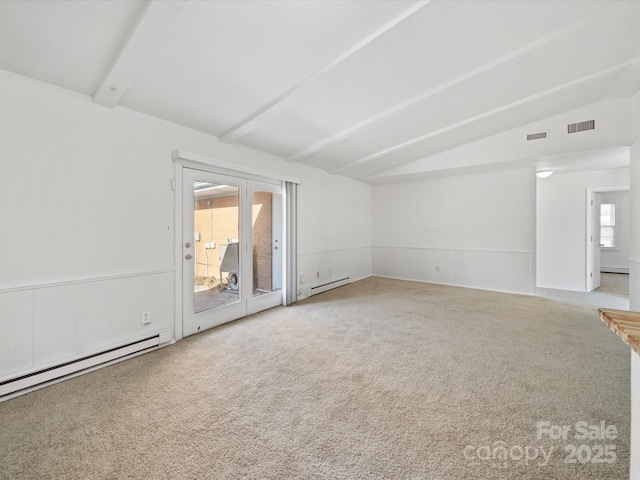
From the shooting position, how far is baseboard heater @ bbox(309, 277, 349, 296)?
16.8 feet

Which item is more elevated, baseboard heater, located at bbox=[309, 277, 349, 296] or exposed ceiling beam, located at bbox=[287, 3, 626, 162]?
exposed ceiling beam, located at bbox=[287, 3, 626, 162]

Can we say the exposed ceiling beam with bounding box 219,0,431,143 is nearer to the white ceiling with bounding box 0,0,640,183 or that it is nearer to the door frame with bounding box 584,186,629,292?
the white ceiling with bounding box 0,0,640,183

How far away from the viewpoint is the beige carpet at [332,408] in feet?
4.74

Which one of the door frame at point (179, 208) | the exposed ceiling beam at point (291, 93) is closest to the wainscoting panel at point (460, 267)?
the exposed ceiling beam at point (291, 93)

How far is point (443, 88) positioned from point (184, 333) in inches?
156

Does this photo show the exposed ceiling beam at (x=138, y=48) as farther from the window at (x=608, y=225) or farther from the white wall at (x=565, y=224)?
the window at (x=608, y=225)

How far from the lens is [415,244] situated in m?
6.41

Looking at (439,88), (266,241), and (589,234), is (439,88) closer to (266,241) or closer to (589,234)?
(266,241)

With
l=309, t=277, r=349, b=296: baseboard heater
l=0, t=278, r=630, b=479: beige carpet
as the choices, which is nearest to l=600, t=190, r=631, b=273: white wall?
l=0, t=278, r=630, b=479: beige carpet

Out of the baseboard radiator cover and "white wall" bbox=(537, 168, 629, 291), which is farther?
the baseboard radiator cover

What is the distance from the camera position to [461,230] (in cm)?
580

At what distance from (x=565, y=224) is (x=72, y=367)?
25.8 ft

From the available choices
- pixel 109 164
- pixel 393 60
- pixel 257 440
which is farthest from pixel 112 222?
pixel 393 60

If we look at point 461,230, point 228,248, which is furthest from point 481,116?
point 228,248
